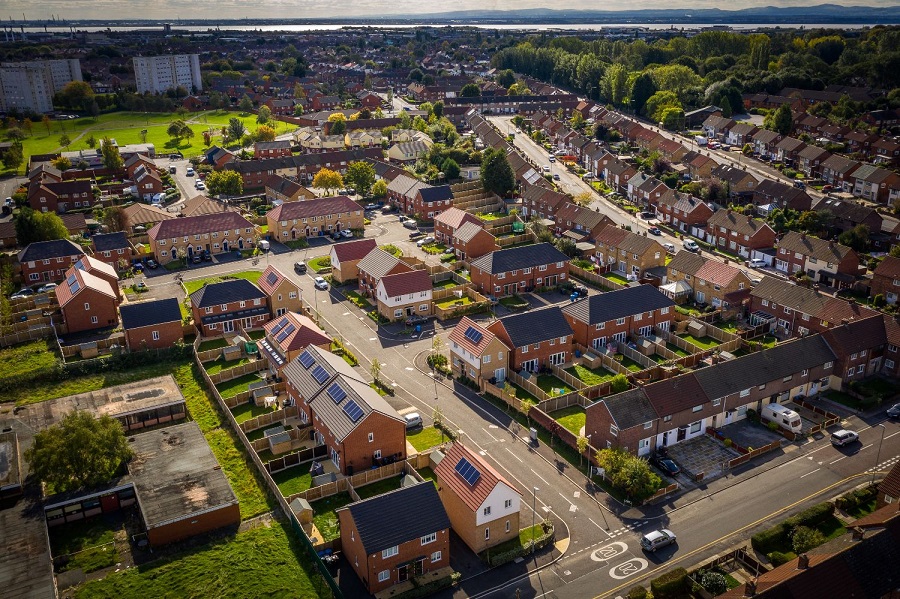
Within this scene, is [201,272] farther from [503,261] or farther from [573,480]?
[573,480]

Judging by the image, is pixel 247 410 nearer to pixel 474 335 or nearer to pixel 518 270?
pixel 474 335

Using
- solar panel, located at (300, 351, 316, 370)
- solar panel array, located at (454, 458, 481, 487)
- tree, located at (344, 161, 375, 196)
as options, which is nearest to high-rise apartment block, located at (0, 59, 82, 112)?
tree, located at (344, 161, 375, 196)

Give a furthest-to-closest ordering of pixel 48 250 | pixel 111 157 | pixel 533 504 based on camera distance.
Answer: pixel 111 157
pixel 48 250
pixel 533 504

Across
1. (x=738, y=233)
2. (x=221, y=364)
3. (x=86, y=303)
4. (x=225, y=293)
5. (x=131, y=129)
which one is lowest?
(x=131, y=129)

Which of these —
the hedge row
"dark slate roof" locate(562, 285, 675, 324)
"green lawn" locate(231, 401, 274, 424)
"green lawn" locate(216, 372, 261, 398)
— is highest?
"dark slate roof" locate(562, 285, 675, 324)

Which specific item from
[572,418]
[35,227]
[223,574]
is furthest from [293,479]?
[35,227]

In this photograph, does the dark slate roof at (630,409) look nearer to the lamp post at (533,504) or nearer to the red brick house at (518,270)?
the lamp post at (533,504)

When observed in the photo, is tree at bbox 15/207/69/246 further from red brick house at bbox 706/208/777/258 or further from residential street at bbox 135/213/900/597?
red brick house at bbox 706/208/777/258
